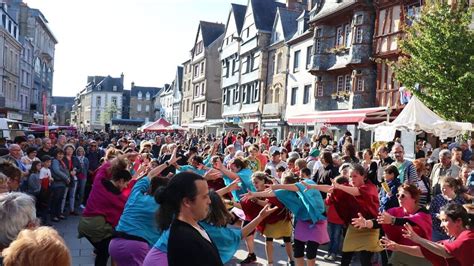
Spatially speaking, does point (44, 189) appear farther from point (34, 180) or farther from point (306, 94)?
point (306, 94)

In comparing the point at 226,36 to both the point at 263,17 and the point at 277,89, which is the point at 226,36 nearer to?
the point at 263,17

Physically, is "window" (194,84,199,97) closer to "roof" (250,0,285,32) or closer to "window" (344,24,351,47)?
"roof" (250,0,285,32)

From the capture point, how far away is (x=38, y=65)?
59.7 metres

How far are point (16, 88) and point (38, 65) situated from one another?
13.6 metres

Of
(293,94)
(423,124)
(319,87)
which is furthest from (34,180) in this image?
(293,94)

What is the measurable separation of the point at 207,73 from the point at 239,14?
31.4 feet

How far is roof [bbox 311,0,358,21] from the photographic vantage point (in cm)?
2753

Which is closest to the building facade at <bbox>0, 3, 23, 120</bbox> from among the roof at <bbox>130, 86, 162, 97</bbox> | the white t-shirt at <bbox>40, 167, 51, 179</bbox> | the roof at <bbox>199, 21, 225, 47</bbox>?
the roof at <bbox>199, 21, 225, 47</bbox>

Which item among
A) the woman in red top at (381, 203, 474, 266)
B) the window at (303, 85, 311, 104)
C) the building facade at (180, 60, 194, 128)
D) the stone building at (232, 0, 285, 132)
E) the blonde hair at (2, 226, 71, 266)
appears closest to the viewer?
the blonde hair at (2, 226, 71, 266)

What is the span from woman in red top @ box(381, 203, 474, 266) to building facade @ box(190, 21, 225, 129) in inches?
1955

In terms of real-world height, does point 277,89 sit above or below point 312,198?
above

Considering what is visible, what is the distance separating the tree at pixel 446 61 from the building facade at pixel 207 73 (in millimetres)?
38191

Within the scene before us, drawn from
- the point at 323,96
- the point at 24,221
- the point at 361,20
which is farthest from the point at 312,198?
the point at 323,96

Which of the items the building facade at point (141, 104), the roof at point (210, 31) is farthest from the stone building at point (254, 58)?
the building facade at point (141, 104)
